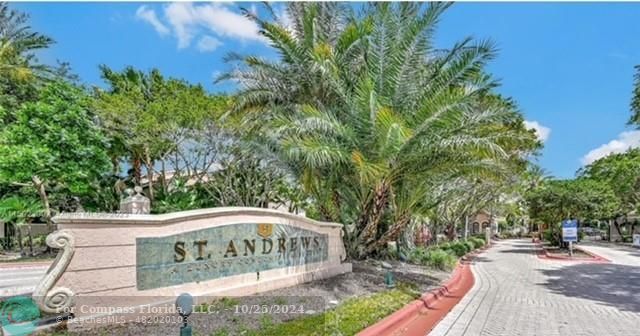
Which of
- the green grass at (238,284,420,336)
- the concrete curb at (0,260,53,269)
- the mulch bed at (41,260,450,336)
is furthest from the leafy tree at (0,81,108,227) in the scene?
the green grass at (238,284,420,336)

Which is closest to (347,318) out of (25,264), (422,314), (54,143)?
(422,314)

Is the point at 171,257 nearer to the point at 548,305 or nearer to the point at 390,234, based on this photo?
the point at 390,234

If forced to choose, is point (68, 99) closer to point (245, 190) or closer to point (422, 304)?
point (245, 190)

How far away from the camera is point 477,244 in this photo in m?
29.4

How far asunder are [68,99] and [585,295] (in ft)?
71.8

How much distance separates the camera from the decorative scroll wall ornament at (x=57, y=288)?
527cm

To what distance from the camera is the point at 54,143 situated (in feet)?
63.1

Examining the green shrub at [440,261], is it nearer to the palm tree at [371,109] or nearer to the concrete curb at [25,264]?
the palm tree at [371,109]

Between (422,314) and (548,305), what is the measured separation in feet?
11.4

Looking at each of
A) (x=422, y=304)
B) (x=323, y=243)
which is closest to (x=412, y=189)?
(x=323, y=243)

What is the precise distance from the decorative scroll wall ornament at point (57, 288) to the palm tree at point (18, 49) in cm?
2123

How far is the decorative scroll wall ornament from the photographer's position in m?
5.27

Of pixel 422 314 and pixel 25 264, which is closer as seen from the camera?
pixel 422 314

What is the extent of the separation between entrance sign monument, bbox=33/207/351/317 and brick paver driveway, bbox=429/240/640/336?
348cm
